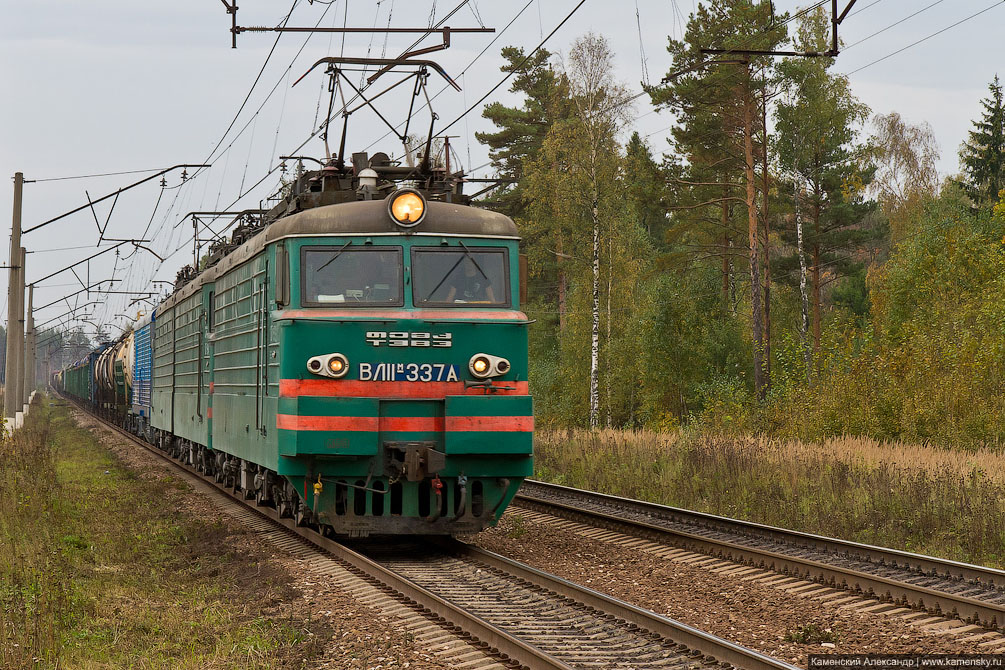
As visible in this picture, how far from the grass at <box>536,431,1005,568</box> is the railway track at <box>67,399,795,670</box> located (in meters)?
3.96

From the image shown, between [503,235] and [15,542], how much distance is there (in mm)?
5756

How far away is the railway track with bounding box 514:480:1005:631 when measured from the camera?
765 centimetres

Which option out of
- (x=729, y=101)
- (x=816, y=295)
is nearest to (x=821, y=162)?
(x=816, y=295)

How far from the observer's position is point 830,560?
30.7 ft

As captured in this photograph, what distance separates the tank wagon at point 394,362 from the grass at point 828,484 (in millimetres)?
3917

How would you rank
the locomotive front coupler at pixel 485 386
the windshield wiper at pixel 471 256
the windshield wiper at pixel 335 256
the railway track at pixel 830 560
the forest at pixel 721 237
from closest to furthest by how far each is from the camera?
the railway track at pixel 830 560 < the locomotive front coupler at pixel 485 386 < the windshield wiper at pixel 335 256 < the windshield wiper at pixel 471 256 < the forest at pixel 721 237

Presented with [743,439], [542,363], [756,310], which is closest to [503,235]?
[743,439]

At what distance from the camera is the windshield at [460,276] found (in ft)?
32.8

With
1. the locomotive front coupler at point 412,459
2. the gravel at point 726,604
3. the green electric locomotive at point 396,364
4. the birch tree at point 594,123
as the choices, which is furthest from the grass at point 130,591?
the birch tree at point 594,123

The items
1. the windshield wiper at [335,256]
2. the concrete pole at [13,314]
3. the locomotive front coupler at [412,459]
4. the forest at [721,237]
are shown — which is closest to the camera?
the locomotive front coupler at [412,459]

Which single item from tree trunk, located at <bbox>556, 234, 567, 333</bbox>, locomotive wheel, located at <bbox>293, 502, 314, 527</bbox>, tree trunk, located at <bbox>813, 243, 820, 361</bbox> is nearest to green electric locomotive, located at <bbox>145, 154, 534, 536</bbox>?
locomotive wheel, located at <bbox>293, 502, 314, 527</bbox>

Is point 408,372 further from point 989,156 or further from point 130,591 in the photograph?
point 989,156

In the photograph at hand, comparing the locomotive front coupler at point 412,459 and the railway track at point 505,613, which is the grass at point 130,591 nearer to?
the railway track at point 505,613

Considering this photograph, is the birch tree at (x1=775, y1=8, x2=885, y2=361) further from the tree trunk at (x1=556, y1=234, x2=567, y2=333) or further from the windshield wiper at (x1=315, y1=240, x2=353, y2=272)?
the windshield wiper at (x1=315, y1=240, x2=353, y2=272)
